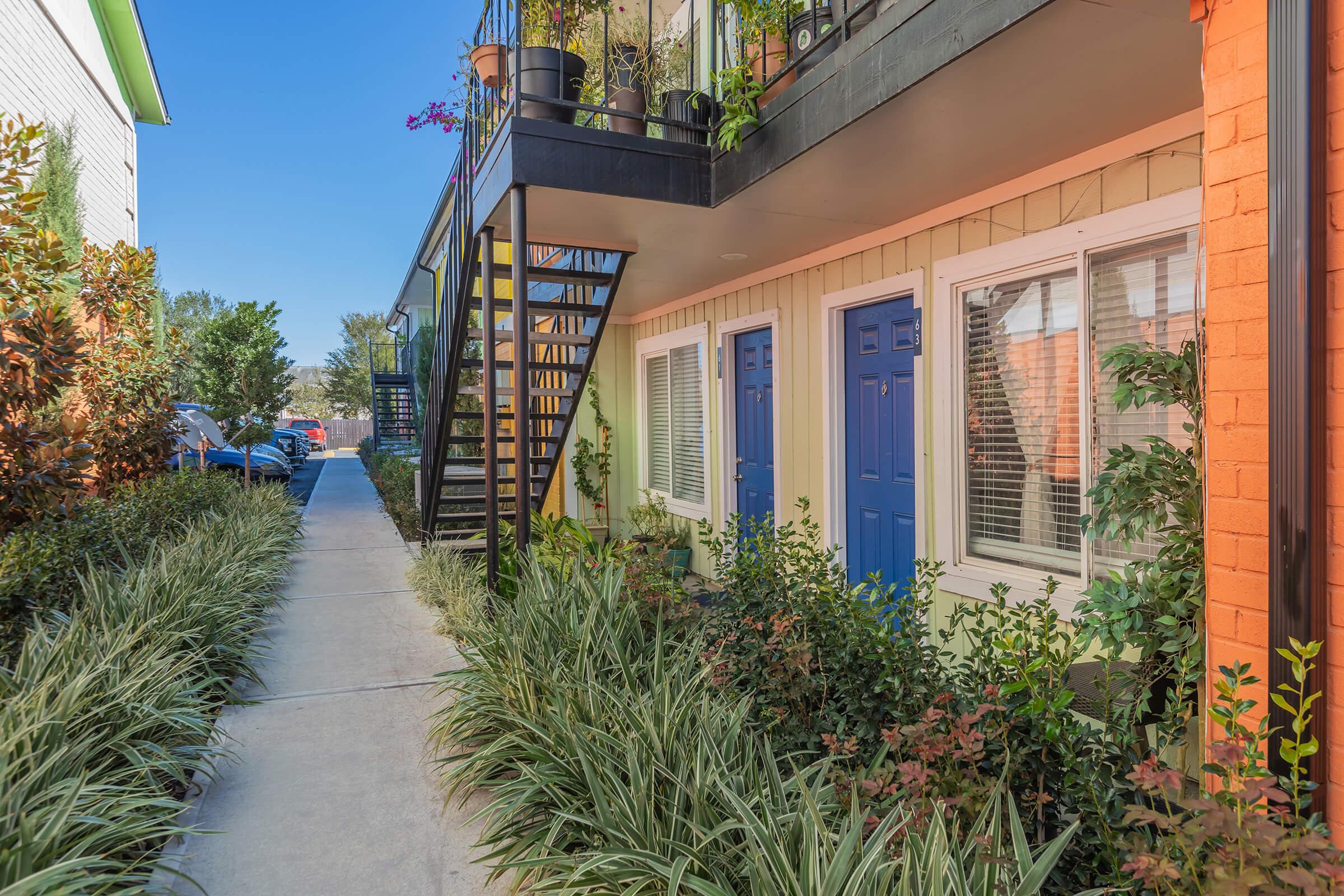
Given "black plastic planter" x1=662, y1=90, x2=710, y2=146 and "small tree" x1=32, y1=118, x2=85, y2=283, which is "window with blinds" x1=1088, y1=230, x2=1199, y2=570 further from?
"small tree" x1=32, y1=118, x2=85, y2=283

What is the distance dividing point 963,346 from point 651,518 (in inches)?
157

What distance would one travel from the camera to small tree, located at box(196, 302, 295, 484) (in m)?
10.9

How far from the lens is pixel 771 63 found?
400 centimetres

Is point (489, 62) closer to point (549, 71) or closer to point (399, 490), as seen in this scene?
point (549, 71)

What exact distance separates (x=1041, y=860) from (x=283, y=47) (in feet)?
114

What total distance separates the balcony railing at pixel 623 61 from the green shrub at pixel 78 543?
325cm

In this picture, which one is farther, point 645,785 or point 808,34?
→ point 808,34

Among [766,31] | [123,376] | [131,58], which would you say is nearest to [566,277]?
[766,31]

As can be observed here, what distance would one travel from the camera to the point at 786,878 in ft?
5.05

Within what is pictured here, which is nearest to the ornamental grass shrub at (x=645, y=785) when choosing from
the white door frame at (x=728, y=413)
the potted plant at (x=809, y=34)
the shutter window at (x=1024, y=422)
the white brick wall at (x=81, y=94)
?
the shutter window at (x=1024, y=422)

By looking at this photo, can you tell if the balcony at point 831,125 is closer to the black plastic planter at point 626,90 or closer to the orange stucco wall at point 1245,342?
the black plastic planter at point 626,90

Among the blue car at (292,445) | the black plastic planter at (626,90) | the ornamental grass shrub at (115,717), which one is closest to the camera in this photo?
the ornamental grass shrub at (115,717)

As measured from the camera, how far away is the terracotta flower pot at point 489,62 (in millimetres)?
4488

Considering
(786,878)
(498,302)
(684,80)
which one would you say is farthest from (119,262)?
(786,878)
